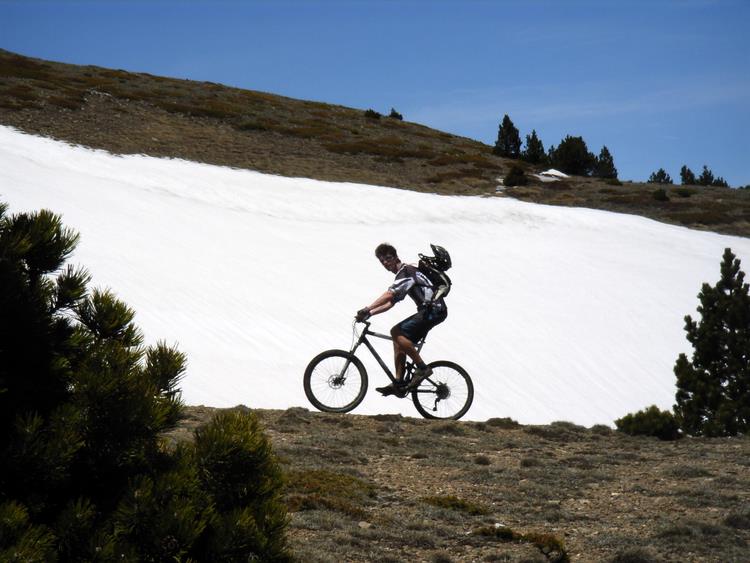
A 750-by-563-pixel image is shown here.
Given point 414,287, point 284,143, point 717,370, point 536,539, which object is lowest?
point 536,539

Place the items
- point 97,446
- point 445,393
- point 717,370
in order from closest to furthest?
point 97,446 < point 445,393 < point 717,370

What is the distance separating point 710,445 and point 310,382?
594 centimetres

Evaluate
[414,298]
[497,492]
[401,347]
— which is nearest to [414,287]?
[414,298]

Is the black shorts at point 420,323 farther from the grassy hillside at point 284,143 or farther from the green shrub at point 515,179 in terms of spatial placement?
the green shrub at point 515,179

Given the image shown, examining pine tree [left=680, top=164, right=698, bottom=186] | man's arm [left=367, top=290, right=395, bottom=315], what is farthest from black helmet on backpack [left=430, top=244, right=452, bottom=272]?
pine tree [left=680, top=164, right=698, bottom=186]

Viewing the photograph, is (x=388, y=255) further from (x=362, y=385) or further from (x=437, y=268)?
(x=362, y=385)

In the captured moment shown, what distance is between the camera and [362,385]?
37.5 ft

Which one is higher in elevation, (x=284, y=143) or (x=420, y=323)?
(x=284, y=143)

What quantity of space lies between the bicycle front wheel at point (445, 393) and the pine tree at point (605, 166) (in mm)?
47287

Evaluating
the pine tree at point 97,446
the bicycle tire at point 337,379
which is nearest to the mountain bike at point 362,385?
the bicycle tire at point 337,379

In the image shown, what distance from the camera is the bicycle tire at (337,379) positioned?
446 inches

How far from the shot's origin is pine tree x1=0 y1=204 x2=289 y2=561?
371 cm

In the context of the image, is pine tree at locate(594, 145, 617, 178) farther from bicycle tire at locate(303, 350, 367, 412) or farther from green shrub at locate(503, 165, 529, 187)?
bicycle tire at locate(303, 350, 367, 412)

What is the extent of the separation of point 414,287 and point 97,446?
741 cm
